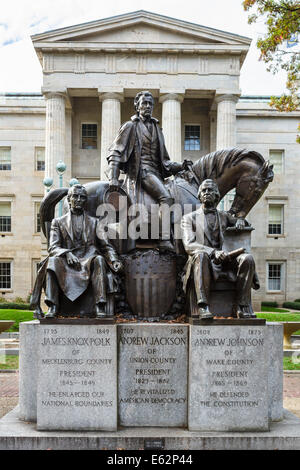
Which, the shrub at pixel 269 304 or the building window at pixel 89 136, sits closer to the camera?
the shrub at pixel 269 304

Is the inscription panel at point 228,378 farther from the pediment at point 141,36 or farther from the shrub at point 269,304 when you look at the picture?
the pediment at point 141,36

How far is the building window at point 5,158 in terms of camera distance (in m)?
55.4

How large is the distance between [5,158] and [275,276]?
29.0 meters

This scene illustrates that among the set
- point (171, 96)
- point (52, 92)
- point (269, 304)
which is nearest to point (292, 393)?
point (269, 304)

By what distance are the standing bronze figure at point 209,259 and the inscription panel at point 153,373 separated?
1.96ft

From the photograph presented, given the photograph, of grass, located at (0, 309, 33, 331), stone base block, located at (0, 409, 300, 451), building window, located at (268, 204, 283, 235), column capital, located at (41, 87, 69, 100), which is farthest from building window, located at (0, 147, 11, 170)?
stone base block, located at (0, 409, 300, 451)

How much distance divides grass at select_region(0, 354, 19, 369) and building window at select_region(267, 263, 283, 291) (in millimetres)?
38302

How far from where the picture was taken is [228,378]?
24.3 feet

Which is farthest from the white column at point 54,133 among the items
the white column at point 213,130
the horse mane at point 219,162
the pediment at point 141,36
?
the horse mane at point 219,162

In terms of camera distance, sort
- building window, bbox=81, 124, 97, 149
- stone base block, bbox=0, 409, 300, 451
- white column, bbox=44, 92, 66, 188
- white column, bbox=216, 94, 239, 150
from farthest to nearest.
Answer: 1. building window, bbox=81, 124, 97, 149
2. white column, bbox=216, 94, 239, 150
3. white column, bbox=44, 92, 66, 188
4. stone base block, bbox=0, 409, 300, 451

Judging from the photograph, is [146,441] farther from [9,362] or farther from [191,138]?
[191,138]

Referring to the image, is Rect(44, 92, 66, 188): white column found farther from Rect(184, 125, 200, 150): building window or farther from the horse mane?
the horse mane

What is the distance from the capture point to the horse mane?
34.4 ft
